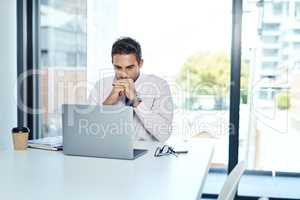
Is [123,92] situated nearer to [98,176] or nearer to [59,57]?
[98,176]

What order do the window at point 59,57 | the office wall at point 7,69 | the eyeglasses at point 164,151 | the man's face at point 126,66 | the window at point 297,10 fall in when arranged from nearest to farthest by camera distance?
1. the eyeglasses at point 164,151
2. the man's face at point 126,66
3. the window at point 297,10
4. the office wall at point 7,69
5. the window at point 59,57

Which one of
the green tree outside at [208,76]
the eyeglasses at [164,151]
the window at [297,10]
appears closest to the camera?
the eyeglasses at [164,151]

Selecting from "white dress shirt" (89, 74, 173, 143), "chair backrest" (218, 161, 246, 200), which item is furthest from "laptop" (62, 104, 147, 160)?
"chair backrest" (218, 161, 246, 200)

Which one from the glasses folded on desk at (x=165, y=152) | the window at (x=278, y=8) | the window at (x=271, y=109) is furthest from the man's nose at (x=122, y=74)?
the window at (x=278, y=8)

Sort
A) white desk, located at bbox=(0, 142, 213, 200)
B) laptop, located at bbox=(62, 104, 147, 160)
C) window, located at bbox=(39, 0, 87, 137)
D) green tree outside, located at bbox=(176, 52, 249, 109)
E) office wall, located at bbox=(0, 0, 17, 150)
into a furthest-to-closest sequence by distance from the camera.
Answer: window, located at bbox=(39, 0, 87, 137) < office wall, located at bbox=(0, 0, 17, 150) < green tree outside, located at bbox=(176, 52, 249, 109) < laptop, located at bbox=(62, 104, 147, 160) < white desk, located at bbox=(0, 142, 213, 200)

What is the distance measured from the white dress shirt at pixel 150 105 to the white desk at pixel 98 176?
18.3 inches

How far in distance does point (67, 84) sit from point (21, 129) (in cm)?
170

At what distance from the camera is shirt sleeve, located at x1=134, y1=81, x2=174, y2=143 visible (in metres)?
2.45

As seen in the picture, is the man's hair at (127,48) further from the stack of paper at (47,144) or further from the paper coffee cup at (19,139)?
the paper coffee cup at (19,139)

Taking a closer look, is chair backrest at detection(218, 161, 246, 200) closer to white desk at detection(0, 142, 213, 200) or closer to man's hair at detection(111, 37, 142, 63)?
white desk at detection(0, 142, 213, 200)

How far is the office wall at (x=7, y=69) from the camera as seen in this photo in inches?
137

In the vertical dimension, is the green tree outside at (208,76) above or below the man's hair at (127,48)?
below

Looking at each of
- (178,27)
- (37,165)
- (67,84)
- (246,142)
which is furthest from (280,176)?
(37,165)

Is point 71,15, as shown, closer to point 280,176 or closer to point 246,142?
point 246,142
